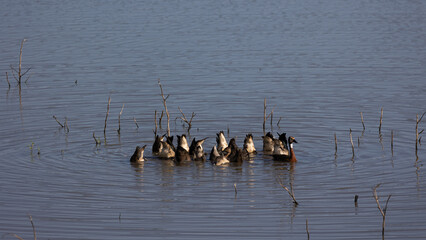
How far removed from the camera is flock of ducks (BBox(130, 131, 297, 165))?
1311 cm

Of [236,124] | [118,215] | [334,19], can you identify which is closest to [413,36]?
[334,19]

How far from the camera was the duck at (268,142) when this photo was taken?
13.8 m

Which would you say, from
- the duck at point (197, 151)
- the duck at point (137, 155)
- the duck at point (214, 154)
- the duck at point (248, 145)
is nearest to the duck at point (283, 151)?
the duck at point (248, 145)

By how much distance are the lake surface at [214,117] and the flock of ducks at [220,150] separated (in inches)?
9.3

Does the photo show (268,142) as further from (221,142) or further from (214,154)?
(214,154)

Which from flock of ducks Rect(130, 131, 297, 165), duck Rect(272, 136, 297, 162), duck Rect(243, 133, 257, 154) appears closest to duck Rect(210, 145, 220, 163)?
flock of ducks Rect(130, 131, 297, 165)

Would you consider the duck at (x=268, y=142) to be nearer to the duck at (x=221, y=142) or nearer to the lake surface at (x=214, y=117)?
the lake surface at (x=214, y=117)

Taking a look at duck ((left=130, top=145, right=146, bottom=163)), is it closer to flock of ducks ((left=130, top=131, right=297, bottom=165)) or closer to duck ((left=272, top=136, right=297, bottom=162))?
flock of ducks ((left=130, top=131, right=297, bottom=165))

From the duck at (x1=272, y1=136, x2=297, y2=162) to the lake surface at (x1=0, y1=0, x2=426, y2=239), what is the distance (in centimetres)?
20

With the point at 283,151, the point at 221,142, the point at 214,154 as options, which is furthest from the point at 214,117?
the point at 214,154

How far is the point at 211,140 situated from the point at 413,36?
1318 cm

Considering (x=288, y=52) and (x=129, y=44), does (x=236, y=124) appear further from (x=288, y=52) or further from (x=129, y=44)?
(x=129, y=44)

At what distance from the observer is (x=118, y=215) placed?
1000 cm

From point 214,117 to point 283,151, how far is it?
10.0 ft
